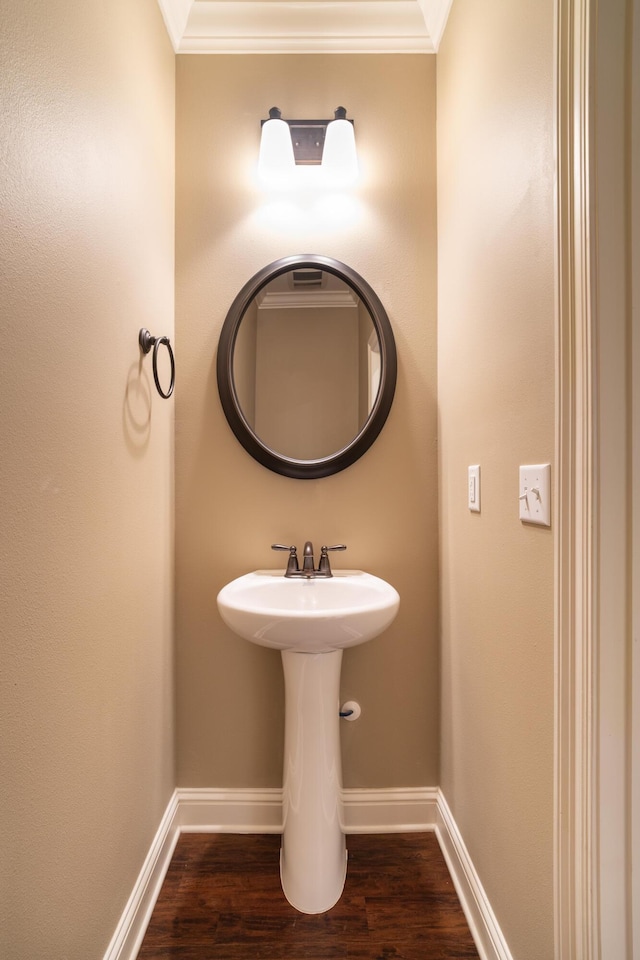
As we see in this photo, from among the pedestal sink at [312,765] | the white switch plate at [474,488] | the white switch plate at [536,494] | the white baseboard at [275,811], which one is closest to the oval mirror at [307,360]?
the white switch plate at [474,488]

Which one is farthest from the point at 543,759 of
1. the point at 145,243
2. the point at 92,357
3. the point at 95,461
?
the point at 145,243

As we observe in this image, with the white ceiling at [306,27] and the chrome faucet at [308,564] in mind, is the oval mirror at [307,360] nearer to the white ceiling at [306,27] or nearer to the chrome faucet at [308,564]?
the chrome faucet at [308,564]

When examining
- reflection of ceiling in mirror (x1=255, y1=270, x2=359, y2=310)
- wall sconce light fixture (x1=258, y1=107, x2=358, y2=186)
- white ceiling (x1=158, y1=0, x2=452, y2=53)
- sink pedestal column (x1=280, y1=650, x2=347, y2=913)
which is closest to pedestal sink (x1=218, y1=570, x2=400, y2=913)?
sink pedestal column (x1=280, y1=650, x2=347, y2=913)

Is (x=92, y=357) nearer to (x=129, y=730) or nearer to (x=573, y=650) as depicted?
(x=129, y=730)

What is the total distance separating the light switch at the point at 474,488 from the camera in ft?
3.71

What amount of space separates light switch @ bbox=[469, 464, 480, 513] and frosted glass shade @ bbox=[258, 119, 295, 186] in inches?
43.5

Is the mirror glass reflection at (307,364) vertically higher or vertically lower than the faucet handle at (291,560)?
higher

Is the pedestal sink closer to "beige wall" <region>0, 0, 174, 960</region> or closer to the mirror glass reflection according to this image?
"beige wall" <region>0, 0, 174, 960</region>

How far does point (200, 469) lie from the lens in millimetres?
1497

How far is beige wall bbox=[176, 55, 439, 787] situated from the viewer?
1.49m

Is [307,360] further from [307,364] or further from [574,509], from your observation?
[574,509]

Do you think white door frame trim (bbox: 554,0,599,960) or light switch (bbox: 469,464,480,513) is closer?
white door frame trim (bbox: 554,0,599,960)

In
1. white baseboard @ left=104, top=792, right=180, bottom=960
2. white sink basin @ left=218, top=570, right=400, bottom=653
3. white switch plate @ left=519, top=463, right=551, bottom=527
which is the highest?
white switch plate @ left=519, top=463, right=551, bottom=527

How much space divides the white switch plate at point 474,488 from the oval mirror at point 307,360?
40 cm
